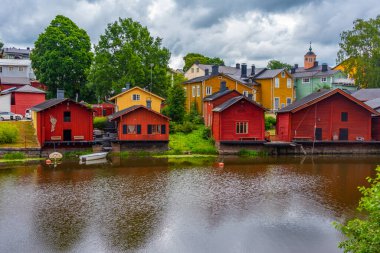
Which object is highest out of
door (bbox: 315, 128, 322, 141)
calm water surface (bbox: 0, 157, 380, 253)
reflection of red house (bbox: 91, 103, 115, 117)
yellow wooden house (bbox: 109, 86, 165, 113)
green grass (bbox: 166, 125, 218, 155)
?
yellow wooden house (bbox: 109, 86, 165, 113)

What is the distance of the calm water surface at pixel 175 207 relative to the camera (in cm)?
1730

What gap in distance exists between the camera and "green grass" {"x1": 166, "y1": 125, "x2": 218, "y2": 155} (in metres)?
44.2

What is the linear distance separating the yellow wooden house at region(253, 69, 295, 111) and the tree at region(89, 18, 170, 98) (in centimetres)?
1535

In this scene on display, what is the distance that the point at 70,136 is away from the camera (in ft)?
142

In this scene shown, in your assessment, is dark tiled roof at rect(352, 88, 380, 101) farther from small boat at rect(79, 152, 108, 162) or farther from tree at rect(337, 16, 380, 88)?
small boat at rect(79, 152, 108, 162)

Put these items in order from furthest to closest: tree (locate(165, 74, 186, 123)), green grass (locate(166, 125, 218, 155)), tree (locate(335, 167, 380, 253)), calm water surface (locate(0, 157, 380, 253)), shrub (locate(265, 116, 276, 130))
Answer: shrub (locate(265, 116, 276, 130)) → tree (locate(165, 74, 186, 123)) → green grass (locate(166, 125, 218, 155)) → calm water surface (locate(0, 157, 380, 253)) → tree (locate(335, 167, 380, 253))

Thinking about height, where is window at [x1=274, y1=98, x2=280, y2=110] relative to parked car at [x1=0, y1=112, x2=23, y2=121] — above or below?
above

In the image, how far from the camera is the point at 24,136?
4359 cm

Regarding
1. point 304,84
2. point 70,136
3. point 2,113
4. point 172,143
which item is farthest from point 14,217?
point 304,84

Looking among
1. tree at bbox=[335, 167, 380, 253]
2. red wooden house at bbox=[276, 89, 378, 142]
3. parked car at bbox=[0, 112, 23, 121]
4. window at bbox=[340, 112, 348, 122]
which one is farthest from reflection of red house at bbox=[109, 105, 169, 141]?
tree at bbox=[335, 167, 380, 253]

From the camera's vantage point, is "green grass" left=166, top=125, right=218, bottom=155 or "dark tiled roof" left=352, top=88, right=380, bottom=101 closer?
"green grass" left=166, top=125, right=218, bottom=155

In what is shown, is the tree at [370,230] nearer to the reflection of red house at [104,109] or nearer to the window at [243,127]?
the window at [243,127]

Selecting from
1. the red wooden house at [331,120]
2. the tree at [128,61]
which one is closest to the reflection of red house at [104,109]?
the tree at [128,61]

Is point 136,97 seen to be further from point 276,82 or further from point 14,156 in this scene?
point 276,82
